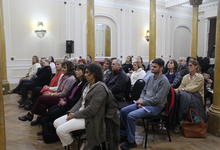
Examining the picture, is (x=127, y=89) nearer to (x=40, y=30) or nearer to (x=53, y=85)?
A: (x=53, y=85)

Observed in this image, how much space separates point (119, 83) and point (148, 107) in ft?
2.25

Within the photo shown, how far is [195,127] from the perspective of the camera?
3406 millimetres

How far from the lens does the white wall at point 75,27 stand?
25.9 ft

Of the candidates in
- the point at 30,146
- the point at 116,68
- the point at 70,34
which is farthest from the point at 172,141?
the point at 70,34

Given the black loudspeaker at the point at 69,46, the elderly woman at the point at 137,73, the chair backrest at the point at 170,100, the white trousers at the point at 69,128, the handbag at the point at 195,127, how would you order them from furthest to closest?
the black loudspeaker at the point at 69,46 → the elderly woman at the point at 137,73 → the handbag at the point at 195,127 → the chair backrest at the point at 170,100 → the white trousers at the point at 69,128

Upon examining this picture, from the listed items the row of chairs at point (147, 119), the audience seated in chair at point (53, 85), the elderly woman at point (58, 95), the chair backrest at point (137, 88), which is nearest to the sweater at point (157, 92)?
the row of chairs at point (147, 119)

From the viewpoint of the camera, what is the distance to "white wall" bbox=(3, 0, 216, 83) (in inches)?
311

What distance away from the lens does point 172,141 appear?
325 centimetres

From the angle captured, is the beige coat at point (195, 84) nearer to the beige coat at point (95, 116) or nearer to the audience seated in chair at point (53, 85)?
the beige coat at point (95, 116)

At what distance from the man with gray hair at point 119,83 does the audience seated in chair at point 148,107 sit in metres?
0.43

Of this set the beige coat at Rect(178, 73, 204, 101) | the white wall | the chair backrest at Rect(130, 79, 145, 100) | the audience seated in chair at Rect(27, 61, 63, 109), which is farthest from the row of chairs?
the white wall

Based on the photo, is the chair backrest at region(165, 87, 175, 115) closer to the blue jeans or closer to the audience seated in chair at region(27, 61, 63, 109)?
the blue jeans

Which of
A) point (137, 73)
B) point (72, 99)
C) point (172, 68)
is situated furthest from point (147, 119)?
point (137, 73)

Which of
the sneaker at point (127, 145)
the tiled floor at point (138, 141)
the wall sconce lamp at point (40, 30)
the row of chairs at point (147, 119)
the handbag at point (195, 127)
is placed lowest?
the tiled floor at point (138, 141)
